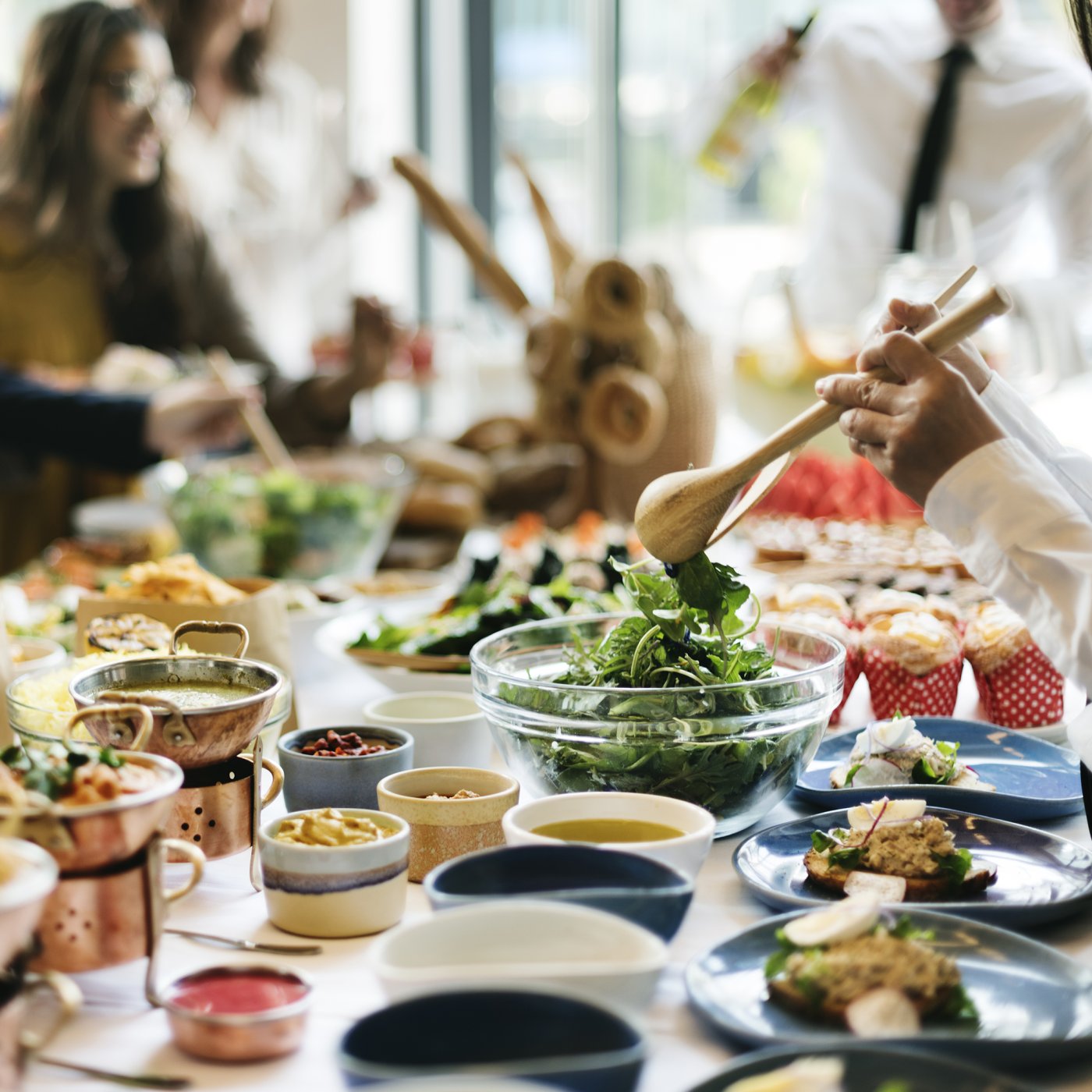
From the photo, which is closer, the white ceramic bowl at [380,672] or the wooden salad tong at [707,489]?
the wooden salad tong at [707,489]

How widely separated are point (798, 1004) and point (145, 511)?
7.79 feet

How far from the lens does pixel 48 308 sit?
11.2 feet

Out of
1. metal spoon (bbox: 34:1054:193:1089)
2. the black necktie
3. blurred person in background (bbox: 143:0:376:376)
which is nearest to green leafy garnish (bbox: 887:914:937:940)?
metal spoon (bbox: 34:1054:193:1089)

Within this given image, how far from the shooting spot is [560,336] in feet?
8.18

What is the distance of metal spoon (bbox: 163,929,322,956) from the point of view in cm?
98

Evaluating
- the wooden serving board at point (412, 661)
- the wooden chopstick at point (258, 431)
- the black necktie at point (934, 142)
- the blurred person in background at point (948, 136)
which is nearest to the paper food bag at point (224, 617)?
the wooden serving board at point (412, 661)

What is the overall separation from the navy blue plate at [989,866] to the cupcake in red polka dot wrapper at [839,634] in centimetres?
38

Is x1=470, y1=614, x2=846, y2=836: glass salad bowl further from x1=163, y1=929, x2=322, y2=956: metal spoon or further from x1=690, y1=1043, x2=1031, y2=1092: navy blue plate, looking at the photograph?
x1=690, y1=1043, x2=1031, y2=1092: navy blue plate

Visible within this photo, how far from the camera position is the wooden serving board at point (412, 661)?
1601 millimetres

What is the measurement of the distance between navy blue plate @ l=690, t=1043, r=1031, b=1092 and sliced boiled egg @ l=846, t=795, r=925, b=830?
37 centimetres

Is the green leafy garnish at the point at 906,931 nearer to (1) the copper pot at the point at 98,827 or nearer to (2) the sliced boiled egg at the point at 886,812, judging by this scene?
(2) the sliced boiled egg at the point at 886,812

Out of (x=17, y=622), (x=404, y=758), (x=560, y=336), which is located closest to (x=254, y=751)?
(x=404, y=758)

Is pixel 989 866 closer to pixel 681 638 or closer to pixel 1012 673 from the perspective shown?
pixel 681 638

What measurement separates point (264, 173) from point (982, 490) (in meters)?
4.37
